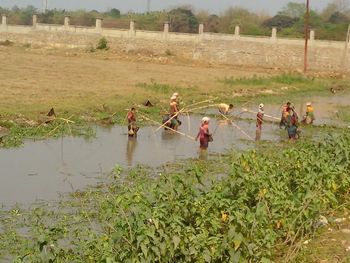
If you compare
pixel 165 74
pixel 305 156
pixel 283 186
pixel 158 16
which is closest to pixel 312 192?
pixel 283 186

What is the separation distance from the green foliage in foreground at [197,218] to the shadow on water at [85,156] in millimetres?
1339

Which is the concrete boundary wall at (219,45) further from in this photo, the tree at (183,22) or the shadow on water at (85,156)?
the shadow on water at (85,156)

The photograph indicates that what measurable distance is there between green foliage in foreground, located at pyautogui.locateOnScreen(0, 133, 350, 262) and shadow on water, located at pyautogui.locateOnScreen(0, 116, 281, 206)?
4.39 ft

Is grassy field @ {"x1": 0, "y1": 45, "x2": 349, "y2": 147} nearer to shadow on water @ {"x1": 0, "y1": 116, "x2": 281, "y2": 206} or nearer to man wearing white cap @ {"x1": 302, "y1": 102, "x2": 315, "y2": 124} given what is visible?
shadow on water @ {"x1": 0, "y1": 116, "x2": 281, "y2": 206}

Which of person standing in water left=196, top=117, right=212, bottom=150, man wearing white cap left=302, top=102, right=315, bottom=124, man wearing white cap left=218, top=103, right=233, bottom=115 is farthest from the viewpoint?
man wearing white cap left=302, top=102, right=315, bottom=124

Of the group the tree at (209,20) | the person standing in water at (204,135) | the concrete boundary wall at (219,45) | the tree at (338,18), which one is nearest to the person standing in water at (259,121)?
the person standing in water at (204,135)

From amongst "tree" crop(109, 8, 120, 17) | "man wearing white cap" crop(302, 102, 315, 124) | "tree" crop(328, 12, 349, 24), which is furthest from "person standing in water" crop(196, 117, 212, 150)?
"tree" crop(109, 8, 120, 17)

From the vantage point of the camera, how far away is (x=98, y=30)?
167ft

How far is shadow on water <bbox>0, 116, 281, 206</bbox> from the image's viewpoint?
11320 mm

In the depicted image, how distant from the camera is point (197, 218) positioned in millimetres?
6891

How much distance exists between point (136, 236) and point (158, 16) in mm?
75307

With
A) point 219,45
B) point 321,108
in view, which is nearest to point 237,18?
point 219,45

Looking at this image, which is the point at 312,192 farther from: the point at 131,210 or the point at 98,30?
the point at 98,30

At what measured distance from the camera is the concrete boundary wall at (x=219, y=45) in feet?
142
